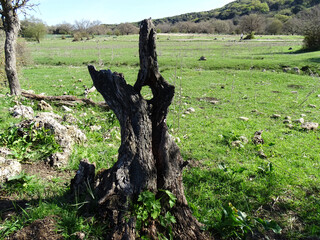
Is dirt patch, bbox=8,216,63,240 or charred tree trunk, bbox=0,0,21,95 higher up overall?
charred tree trunk, bbox=0,0,21,95

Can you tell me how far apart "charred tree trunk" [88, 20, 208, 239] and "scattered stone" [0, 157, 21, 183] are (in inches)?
71.1


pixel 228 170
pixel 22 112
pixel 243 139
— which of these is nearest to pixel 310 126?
pixel 243 139

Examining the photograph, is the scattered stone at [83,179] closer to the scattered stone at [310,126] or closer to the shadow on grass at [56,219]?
the shadow on grass at [56,219]

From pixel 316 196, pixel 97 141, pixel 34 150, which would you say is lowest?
pixel 316 196

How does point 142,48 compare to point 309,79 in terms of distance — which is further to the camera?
point 309,79

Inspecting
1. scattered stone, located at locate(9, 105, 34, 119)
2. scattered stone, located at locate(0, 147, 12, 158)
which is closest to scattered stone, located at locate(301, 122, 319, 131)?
scattered stone, located at locate(0, 147, 12, 158)

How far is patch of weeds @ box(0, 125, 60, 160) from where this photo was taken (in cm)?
462

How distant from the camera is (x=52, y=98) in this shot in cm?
962

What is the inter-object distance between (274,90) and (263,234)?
12142 mm

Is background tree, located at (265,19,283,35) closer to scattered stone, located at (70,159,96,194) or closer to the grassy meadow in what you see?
the grassy meadow

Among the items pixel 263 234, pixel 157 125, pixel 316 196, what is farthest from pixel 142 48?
pixel 316 196

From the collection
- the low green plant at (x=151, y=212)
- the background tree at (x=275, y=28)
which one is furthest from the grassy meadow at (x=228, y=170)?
the background tree at (x=275, y=28)

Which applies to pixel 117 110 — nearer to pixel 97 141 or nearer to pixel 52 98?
pixel 97 141

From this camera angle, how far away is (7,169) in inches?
148
